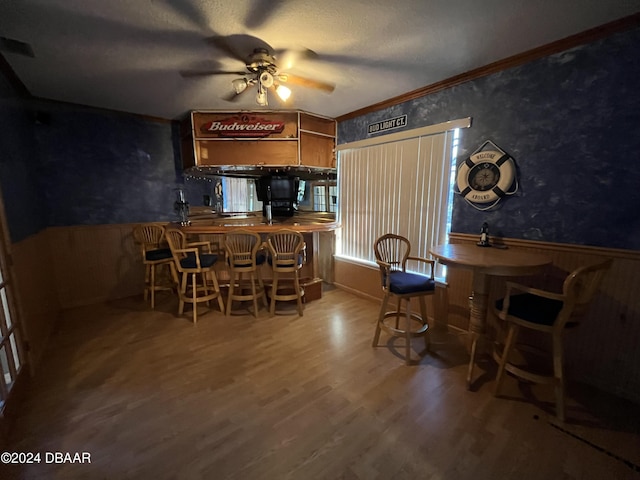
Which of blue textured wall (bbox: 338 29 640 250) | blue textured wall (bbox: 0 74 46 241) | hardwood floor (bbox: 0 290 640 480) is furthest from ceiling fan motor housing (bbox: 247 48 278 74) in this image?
hardwood floor (bbox: 0 290 640 480)

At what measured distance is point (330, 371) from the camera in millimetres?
2088

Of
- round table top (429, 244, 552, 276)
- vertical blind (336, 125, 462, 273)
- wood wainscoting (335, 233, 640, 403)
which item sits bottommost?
wood wainscoting (335, 233, 640, 403)

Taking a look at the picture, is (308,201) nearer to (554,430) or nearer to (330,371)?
(330,371)

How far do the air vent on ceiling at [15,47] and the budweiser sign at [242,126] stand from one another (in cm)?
158

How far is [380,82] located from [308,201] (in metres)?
3.02

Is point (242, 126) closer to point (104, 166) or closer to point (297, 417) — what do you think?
point (104, 166)

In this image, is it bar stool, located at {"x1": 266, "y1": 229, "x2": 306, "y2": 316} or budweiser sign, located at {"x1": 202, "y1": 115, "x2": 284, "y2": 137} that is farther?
budweiser sign, located at {"x1": 202, "y1": 115, "x2": 284, "y2": 137}

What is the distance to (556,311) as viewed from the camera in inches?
66.9

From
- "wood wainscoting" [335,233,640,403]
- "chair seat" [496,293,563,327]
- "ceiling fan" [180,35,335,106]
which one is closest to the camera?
"chair seat" [496,293,563,327]

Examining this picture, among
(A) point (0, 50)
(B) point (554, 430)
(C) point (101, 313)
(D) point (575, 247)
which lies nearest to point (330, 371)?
(B) point (554, 430)

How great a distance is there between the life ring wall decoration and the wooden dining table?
47cm

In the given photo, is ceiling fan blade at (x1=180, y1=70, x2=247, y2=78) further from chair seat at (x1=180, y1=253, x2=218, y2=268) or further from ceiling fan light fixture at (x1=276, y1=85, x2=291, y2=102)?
chair seat at (x1=180, y1=253, x2=218, y2=268)

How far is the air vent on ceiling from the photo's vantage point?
6.16 feet

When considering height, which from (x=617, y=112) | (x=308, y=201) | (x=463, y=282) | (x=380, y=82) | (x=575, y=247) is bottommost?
(x=463, y=282)
